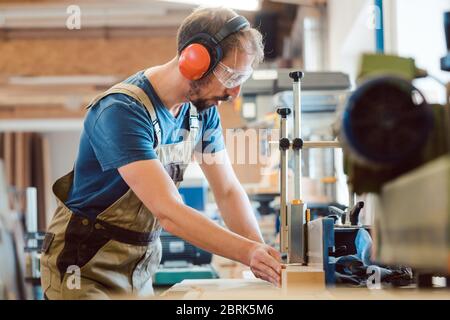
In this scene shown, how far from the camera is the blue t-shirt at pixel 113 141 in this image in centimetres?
132

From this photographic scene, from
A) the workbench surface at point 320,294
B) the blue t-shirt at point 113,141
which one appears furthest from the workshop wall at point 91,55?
the workbench surface at point 320,294

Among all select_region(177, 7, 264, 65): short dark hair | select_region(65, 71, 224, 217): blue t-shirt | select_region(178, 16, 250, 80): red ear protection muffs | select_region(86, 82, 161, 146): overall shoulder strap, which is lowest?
select_region(65, 71, 224, 217): blue t-shirt

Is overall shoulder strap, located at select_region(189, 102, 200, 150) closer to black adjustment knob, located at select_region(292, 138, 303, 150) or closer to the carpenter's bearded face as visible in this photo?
the carpenter's bearded face

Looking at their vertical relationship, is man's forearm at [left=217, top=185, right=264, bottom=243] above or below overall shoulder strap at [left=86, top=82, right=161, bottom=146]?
below

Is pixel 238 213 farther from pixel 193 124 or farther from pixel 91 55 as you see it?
pixel 91 55

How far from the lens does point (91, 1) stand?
4457 millimetres

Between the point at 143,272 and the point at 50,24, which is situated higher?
the point at 50,24

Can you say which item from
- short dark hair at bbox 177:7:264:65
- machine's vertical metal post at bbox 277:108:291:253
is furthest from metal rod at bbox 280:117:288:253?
short dark hair at bbox 177:7:264:65

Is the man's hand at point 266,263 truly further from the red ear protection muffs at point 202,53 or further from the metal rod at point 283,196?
the red ear protection muffs at point 202,53

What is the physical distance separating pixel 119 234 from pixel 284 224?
38 cm

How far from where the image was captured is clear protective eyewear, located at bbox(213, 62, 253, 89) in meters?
1.45

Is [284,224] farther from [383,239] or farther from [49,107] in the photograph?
[49,107]

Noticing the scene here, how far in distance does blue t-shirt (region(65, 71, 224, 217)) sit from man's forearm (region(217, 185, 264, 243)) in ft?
0.73

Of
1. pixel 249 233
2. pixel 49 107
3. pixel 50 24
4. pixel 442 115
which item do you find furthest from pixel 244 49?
pixel 49 107
